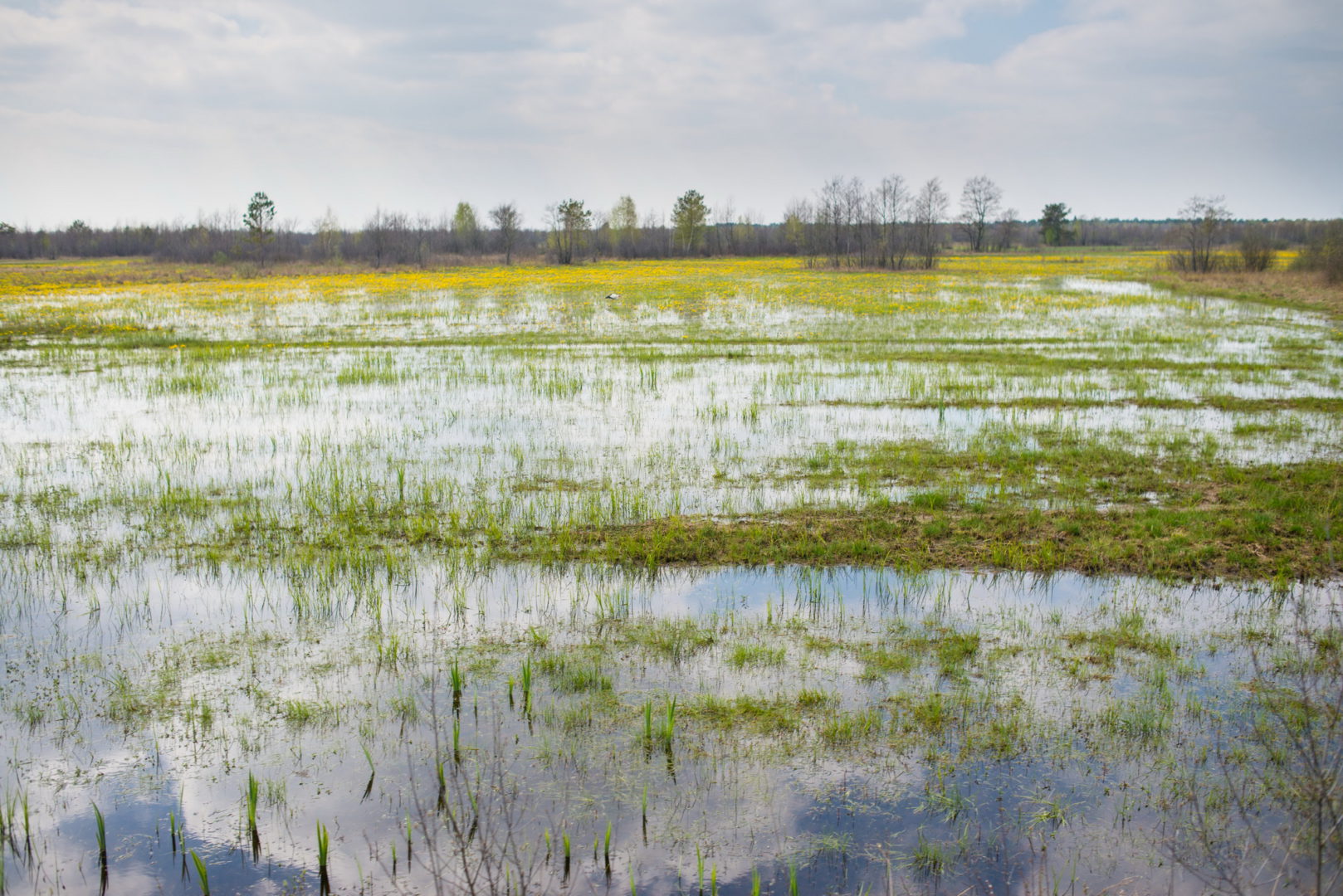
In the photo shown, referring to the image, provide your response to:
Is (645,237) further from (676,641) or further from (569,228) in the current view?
(676,641)

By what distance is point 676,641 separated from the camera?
7043 mm

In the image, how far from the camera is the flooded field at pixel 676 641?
Answer: 4648 millimetres

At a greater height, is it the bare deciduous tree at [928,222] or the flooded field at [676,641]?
the bare deciduous tree at [928,222]

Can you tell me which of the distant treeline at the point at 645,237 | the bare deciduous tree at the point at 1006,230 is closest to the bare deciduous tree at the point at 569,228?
the distant treeline at the point at 645,237

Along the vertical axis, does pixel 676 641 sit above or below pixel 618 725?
above

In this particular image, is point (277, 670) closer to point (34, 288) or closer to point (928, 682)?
point (928, 682)

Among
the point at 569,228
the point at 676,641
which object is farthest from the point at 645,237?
the point at 676,641

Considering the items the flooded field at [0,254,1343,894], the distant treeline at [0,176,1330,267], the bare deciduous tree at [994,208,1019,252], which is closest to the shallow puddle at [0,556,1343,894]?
the flooded field at [0,254,1343,894]

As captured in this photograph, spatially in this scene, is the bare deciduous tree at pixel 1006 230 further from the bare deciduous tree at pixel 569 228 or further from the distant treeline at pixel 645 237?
the bare deciduous tree at pixel 569 228

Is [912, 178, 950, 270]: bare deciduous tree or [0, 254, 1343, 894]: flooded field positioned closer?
[0, 254, 1343, 894]: flooded field

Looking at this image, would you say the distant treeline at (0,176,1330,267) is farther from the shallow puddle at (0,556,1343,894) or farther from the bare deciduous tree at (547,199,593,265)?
the shallow puddle at (0,556,1343,894)

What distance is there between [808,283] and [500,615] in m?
49.4

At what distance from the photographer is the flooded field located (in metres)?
4.65

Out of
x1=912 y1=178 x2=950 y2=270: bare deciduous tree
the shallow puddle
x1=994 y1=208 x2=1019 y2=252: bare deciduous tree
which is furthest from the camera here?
x1=994 y1=208 x2=1019 y2=252: bare deciduous tree
